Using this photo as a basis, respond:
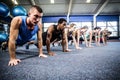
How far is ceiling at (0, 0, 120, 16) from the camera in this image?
47.5 feet

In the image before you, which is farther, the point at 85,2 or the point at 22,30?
the point at 85,2

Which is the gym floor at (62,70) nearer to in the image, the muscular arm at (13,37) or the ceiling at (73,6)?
the muscular arm at (13,37)

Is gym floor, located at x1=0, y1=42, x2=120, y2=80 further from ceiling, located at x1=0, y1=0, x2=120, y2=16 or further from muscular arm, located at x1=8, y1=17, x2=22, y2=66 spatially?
ceiling, located at x1=0, y1=0, x2=120, y2=16

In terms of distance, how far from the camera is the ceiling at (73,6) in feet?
47.5

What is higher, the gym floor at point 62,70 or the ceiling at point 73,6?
the ceiling at point 73,6

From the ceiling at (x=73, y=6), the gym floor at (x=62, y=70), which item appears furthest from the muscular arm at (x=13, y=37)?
the ceiling at (x=73, y=6)

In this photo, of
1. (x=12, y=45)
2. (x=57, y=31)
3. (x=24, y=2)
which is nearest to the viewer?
(x=12, y=45)

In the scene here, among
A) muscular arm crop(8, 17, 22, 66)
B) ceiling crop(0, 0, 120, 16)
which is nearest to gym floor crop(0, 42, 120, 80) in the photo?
muscular arm crop(8, 17, 22, 66)

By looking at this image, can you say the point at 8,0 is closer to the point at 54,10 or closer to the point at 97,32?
the point at 54,10

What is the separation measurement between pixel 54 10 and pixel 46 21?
105 inches

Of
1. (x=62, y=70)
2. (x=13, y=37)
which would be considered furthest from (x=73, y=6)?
(x=62, y=70)

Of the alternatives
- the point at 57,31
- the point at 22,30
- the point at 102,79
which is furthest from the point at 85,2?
the point at 102,79

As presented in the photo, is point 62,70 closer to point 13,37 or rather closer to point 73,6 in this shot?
point 13,37

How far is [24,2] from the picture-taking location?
14.5 meters
